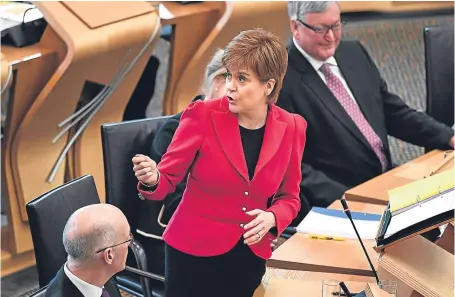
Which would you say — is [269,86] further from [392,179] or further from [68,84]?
[68,84]

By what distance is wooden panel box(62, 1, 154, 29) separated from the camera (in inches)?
129

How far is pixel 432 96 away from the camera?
143 inches

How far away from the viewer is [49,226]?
6.98ft

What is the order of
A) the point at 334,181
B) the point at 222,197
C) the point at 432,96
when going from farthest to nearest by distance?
the point at 432,96 → the point at 334,181 → the point at 222,197

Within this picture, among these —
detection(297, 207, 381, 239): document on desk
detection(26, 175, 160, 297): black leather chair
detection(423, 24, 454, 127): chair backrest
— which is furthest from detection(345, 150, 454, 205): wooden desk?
detection(26, 175, 160, 297): black leather chair

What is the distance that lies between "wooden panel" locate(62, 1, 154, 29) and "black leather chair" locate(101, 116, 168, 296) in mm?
802

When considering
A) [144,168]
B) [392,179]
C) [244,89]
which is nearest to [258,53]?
[244,89]

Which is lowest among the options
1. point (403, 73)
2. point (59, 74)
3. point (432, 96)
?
point (403, 73)

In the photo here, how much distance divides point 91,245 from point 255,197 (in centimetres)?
41

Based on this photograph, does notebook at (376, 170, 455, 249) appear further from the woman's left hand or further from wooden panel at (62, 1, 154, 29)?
wooden panel at (62, 1, 154, 29)

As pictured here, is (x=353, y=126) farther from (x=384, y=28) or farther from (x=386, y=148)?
(x=384, y=28)

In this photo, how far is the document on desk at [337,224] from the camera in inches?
93.6

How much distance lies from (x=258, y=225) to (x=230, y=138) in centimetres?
21

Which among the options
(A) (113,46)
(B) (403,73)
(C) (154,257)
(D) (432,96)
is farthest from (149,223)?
(B) (403,73)
